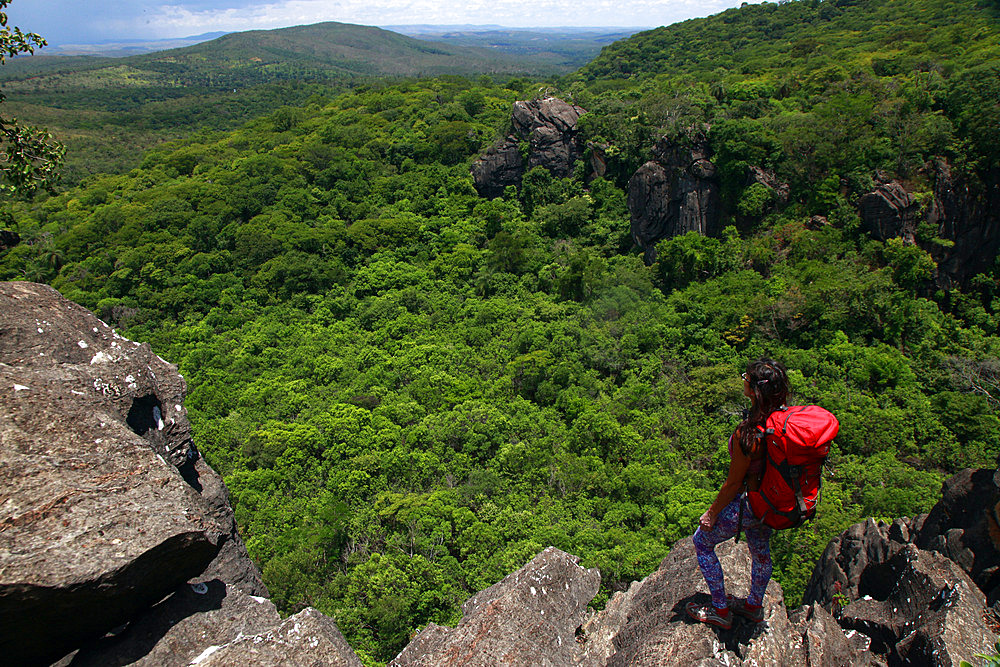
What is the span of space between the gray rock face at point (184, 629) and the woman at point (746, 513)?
4.65 meters

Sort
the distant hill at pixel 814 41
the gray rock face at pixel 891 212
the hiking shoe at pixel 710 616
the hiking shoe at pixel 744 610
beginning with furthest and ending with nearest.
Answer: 1. the distant hill at pixel 814 41
2. the gray rock face at pixel 891 212
3. the hiking shoe at pixel 710 616
4. the hiking shoe at pixel 744 610

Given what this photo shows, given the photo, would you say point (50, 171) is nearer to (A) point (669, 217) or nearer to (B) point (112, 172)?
(A) point (669, 217)

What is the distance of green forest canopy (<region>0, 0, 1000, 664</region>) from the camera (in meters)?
18.8

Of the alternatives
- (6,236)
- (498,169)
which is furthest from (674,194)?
(6,236)

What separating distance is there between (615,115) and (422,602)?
42206mm

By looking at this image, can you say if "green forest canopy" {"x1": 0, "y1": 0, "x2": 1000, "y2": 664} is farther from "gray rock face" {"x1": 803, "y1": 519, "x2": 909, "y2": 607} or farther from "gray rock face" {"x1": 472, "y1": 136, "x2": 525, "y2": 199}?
"gray rock face" {"x1": 803, "y1": 519, "x2": 909, "y2": 607}

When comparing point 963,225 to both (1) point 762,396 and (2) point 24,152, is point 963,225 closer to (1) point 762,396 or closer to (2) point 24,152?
(1) point 762,396

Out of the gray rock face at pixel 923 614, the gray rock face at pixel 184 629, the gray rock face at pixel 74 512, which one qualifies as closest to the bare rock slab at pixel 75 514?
the gray rock face at pixel 74 512

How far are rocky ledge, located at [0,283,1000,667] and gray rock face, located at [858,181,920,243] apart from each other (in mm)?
25387

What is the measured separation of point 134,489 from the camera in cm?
503

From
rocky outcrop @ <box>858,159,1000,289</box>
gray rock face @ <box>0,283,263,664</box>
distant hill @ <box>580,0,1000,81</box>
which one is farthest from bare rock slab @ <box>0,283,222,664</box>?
distant hill @ <box>580,0,1000,81</box>

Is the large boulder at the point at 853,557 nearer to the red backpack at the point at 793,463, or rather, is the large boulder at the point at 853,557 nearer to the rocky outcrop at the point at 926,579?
the rocky outcrop at the point at 926,579

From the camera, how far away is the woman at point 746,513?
476cm

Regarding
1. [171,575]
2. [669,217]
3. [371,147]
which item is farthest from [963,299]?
[371,147]
